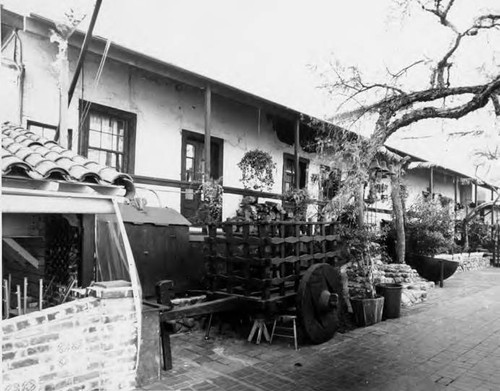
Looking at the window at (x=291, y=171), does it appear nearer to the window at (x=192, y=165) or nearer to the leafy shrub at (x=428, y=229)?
the window at (x=192, y=165)

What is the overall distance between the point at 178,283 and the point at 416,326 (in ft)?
14.9

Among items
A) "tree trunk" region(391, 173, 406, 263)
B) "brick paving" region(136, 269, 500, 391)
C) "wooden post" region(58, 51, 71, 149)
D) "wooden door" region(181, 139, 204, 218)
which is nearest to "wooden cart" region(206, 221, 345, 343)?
"brick paving" region(136, 269, 500, 391)

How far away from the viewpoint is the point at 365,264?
27.3 feet

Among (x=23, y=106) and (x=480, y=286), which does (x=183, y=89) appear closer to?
(x=23, y=106)

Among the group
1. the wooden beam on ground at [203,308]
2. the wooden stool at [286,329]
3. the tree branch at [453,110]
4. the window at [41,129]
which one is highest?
the tree branch at [453,110]

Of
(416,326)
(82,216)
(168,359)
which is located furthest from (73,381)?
(416,326)

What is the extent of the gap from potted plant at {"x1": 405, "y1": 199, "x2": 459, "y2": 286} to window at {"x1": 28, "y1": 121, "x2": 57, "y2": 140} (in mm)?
10602

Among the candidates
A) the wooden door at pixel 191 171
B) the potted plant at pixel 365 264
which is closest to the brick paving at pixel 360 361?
the potted plant at pixel 365 264

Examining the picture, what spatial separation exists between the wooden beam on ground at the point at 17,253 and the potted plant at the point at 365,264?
18.2 feet

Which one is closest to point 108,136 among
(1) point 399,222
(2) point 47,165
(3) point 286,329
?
(2) point 47,165

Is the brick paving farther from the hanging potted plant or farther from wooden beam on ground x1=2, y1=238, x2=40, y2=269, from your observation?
the hanging potted plant

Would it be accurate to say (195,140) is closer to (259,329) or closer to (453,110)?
(259,329)

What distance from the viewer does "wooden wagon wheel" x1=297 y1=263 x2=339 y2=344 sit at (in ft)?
20.6

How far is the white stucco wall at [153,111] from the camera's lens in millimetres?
7180
